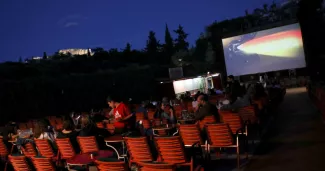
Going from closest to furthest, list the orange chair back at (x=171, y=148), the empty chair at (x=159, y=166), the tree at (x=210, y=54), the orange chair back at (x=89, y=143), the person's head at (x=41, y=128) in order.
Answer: the empty chair at (x=159, y=166)
the orange chair back at (x=171, y=148)
the orange chair back at (x=89, y=143)
the person's head at (x=41, y=128)
the tree at (x=210, y=54)

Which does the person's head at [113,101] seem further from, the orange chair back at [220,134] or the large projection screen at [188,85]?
the large projection screen at [188,85]

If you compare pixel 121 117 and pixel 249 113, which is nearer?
pixel 121 117

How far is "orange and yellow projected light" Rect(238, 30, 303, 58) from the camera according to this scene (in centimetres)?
2216

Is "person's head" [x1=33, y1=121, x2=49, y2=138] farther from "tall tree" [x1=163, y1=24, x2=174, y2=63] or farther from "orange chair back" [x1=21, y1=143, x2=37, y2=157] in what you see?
"tall tree" [x1=163, y1=24, x2=174, y2=63]

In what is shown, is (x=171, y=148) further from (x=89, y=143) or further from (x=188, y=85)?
(x=188, y=85)

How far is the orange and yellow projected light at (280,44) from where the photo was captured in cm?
2216

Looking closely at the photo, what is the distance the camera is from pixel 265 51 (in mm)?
22984

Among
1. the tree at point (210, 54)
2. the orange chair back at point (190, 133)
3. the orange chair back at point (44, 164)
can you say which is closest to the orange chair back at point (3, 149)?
the orange chair back at point (44, 164)

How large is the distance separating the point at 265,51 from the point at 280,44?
1.22m

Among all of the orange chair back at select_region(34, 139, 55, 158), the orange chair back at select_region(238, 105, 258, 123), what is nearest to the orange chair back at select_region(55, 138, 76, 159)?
the orange chair back at select_region(34, 139, 55, 158)

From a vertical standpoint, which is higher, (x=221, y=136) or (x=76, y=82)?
(x=76, y=82)

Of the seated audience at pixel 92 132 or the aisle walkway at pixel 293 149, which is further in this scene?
the seated audience at pixel 92 132

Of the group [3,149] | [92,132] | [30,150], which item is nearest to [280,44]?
[92,132]

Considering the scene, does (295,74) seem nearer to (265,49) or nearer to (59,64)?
(265,49)
